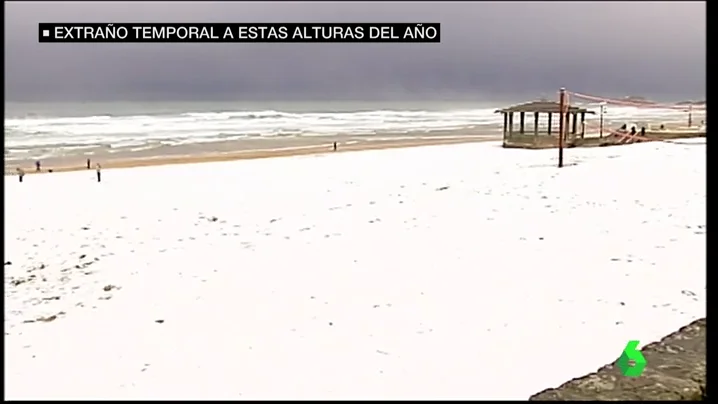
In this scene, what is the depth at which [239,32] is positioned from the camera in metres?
5.70

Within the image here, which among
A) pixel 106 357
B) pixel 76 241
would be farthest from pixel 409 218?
pixel 106 357

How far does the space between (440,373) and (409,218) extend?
4.27m

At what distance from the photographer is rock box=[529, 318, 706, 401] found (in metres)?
3.63

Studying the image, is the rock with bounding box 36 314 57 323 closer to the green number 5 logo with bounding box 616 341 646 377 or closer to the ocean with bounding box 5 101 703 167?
the green number 5 logo with bounding box 616 341 646 377

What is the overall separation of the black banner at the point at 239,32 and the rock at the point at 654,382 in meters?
3.05

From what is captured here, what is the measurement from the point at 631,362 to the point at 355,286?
2634mm

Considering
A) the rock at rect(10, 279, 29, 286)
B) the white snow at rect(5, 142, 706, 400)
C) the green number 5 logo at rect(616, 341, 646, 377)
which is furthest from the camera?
the rock at rect(10, 279, 29, 286)

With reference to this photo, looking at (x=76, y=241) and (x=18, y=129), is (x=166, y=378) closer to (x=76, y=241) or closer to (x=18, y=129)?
(x=76, y=241)

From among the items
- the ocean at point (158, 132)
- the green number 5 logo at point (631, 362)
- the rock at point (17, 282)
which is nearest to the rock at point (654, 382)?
the green number 5 logo at point (631, 362)

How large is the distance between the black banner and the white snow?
2.16m

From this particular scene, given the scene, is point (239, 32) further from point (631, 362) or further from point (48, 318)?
point (631, 362)

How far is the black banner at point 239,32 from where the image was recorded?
5609 millimetres

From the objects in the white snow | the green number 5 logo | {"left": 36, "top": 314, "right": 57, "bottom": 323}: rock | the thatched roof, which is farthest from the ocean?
the green number 5 logo

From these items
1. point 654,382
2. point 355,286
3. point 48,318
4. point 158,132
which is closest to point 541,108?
point 355,286
